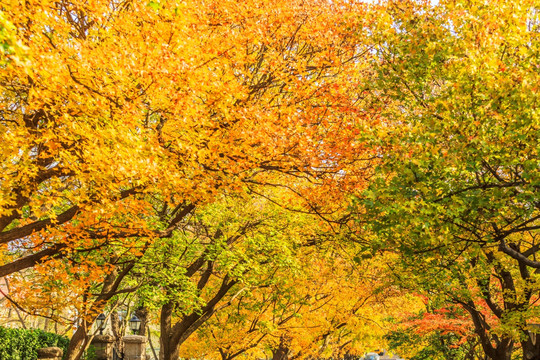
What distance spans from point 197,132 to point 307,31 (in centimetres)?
395

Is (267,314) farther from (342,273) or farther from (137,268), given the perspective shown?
(137,268)

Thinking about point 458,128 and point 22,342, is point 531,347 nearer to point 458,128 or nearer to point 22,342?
point 458,128

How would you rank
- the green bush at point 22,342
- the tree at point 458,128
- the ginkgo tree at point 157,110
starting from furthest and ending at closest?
1. the green bush at point 22,342
2. the ginkgo tree at point 157,110
3. the tree at point 458,128

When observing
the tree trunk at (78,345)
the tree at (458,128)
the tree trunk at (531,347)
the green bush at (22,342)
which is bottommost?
the tree trunk at (531,347)

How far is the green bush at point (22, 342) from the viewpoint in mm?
15672

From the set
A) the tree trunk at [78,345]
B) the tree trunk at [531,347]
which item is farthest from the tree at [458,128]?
the tree trunk at [78,345]

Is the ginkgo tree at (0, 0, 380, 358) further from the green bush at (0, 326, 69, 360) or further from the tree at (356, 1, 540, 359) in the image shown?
the green bush at (0, 326, 69, 360)

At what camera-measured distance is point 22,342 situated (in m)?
16.6

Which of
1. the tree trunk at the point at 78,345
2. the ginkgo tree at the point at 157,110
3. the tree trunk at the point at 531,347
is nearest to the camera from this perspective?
the ginkgo tree at the point at 157,110

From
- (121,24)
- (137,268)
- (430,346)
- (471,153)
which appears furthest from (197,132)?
(430,346)

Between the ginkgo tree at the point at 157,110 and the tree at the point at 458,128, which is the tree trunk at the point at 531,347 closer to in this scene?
the tree at the point at 458,128

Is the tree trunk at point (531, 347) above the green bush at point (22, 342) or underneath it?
underneath

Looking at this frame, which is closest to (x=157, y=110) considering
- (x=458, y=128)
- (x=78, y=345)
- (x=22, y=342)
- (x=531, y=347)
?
(x=458, y=128)

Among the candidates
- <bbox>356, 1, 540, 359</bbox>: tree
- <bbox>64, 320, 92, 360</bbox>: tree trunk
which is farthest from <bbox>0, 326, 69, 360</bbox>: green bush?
<bbox>356, 1, 540, 359</bbox>: tree
